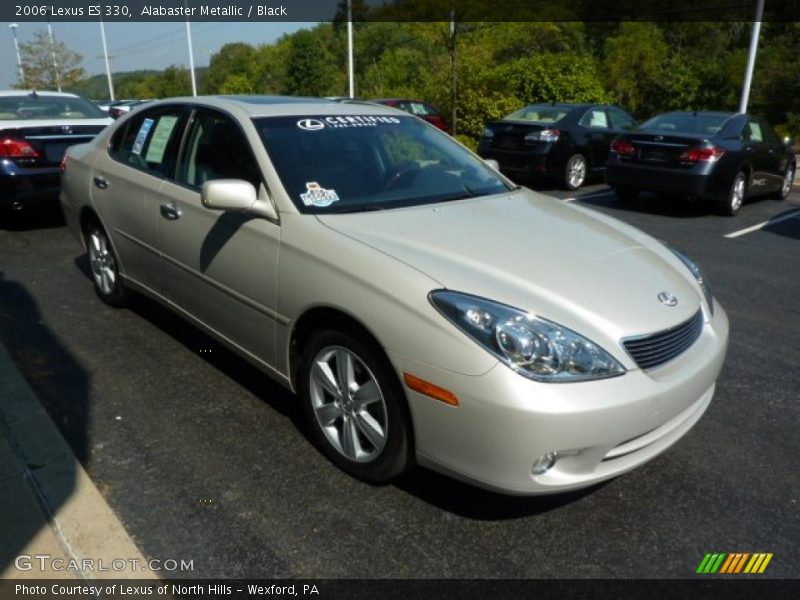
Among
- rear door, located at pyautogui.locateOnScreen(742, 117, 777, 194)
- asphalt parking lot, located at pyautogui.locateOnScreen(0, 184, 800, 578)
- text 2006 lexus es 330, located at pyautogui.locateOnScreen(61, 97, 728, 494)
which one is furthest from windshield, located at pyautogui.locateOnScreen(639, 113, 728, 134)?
text 2006 lexus es 330, located at pyautogui.locateOnScreen(61, 97, 728, 494)

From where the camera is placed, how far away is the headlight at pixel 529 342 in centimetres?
231

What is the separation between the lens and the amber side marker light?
2.33 metres

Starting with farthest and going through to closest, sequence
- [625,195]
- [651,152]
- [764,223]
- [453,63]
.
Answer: [453,63] < [625,195] < [651,152] < [764,223]

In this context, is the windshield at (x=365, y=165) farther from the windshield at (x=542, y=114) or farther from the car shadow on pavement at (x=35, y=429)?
the windshield at (x=542, y=114)

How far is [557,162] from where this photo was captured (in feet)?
34.9

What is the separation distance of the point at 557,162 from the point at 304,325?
28.0ft

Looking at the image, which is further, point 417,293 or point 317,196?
point 317,196

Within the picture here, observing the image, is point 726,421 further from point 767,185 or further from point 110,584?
point 767,185

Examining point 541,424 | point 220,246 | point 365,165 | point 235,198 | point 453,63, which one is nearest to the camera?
point 541,424

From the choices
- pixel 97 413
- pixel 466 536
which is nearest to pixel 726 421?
pixel 466 536

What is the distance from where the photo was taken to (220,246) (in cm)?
337

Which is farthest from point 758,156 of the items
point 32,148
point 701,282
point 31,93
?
point 31,93

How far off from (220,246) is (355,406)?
3.82 ft

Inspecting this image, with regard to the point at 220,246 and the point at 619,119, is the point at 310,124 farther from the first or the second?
the point at 619,119
